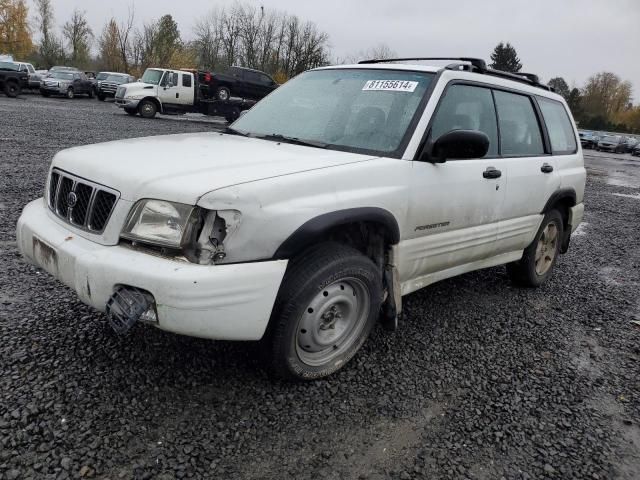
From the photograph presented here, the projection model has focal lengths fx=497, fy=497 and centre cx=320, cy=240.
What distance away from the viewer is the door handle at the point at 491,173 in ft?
11.3

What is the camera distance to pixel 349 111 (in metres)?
3.30

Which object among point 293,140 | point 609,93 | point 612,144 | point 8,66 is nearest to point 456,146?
point 293,140

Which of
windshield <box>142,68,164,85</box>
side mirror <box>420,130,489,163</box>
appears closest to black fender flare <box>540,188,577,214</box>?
side mirror <box>420,130,489,163</box>

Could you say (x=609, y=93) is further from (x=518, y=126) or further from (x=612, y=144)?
(x=518, y=126)

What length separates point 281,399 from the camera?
8.57 ft

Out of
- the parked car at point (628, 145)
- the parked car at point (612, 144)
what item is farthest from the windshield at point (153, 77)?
the parked car at point (628, 145)

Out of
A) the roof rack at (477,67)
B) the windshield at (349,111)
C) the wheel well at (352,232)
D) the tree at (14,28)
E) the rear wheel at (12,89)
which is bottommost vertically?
the wheel well at (352,232)

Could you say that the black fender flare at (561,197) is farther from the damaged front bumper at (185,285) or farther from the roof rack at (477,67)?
the damaged front bumper at (185,285)

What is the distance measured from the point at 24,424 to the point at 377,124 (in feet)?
8.11

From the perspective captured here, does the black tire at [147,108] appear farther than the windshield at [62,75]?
No

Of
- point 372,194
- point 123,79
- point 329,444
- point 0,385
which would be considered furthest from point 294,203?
point 123,79

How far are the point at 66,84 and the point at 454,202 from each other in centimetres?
3144

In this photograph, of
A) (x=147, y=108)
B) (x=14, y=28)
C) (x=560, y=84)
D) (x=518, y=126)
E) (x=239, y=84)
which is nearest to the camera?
(x=518, y=126)

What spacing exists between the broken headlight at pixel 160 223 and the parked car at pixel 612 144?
151 feet
